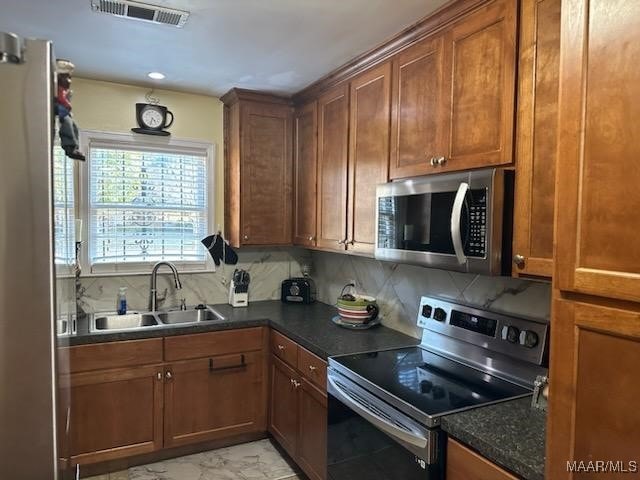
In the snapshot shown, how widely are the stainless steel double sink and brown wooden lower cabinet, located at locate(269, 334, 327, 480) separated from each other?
0.58 meters

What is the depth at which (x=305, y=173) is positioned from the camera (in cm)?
321

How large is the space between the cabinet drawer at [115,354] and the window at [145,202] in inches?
28.4

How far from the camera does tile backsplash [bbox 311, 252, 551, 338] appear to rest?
1896 mm

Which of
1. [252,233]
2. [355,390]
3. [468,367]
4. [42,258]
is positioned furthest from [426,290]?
[42,258]

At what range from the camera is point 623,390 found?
0.87 m

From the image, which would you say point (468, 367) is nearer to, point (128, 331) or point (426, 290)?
point (426, 290)

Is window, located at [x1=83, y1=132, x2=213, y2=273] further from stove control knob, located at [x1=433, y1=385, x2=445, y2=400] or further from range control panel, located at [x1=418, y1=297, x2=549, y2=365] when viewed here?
stove control knob, located at [x1=433, y1=385, x2=445, y2=400]

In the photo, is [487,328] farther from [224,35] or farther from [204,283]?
[204,283]

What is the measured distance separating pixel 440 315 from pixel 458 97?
1.04m

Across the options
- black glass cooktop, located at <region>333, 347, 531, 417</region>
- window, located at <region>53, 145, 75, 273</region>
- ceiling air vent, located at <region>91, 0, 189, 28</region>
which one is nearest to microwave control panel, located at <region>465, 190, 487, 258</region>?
black glass cooktop, located at <region>333, 347, 531, 417</region>

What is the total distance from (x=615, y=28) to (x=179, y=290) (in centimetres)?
303

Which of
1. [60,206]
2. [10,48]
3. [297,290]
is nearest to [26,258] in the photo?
[60,206]

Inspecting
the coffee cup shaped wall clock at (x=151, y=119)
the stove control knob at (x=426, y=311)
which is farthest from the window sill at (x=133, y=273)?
the stove control knob at (x=426, y=311)

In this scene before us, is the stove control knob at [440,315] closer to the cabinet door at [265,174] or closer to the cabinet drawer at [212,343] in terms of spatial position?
the cabinet drawer at [212,343]
